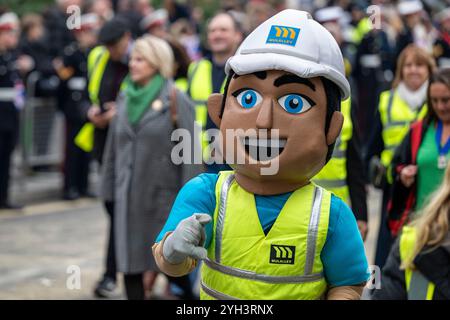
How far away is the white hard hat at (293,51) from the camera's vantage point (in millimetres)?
3531

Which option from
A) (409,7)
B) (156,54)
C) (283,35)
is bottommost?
(156,54)

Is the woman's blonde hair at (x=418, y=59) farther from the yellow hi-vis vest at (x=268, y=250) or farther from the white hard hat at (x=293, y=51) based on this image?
the yellow hi-vis vest at (x=268, y=250)

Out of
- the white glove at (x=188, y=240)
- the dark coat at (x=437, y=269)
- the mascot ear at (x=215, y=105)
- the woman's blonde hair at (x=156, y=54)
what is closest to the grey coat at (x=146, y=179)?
the woman's blonde hair at (x=156, y=54)

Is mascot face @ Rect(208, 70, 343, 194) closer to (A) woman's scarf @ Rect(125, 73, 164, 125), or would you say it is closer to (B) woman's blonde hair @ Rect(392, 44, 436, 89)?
(A) woman's scarf @ Rect(125, 73, 164, 125)

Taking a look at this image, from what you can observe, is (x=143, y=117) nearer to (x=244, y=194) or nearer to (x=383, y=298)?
(x=383, y=298)

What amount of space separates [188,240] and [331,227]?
573mm

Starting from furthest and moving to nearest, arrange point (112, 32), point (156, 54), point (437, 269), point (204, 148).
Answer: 1. point (112, 32)
2. point (204, 148)
3. point (156, 54)
4. point (437, 269)

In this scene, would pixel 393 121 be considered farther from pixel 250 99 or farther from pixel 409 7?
pixel 409 7

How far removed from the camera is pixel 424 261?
4.49 metres

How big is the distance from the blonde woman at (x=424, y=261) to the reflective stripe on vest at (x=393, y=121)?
8.42 feet

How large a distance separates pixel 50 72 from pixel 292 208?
9579 mm

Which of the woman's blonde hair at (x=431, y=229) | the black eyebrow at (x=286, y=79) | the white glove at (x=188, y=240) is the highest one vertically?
the black eyebrow at (x=286, y=79)

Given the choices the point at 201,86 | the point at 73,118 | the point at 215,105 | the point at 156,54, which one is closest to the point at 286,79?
the point at 215,105
